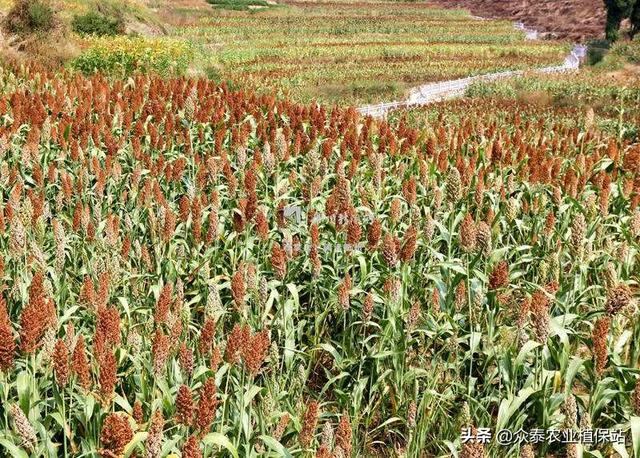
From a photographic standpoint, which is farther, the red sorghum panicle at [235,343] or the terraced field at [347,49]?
the terraced field at [347,49]

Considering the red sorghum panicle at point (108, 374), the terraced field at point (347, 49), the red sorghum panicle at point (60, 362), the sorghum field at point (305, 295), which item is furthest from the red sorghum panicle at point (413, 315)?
the terraced field at point (347, 49)

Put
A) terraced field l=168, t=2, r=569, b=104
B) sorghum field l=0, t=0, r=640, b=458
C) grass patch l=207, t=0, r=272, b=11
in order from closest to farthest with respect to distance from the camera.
Result: 1. sorghum field l=0, t=0, r=640, b=458
2. terraced field l=168, t=2, r=569, b=104
3. grass patch l=207, t=0, r=272, b=11

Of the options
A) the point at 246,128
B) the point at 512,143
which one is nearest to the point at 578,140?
the point at 512,143

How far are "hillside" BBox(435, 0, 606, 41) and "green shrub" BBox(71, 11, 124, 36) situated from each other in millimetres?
33883

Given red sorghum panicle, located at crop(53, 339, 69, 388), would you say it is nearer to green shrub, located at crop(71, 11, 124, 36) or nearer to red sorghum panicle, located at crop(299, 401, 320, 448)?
red sorghum panicle, located at crop(299, 401, 320, 448)

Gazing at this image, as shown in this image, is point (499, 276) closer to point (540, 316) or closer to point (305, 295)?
point (540, 316)

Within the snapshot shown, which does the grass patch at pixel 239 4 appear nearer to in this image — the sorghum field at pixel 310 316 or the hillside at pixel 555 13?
the hillside at pixel 555 13

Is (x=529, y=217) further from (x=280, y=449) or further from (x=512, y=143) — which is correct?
(x=280, y=449)

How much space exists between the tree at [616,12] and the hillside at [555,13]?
41.9 feet

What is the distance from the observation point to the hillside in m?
48.6

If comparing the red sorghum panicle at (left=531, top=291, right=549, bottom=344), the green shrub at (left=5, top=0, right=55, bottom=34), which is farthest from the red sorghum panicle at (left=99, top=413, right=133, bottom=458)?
the green shrub at (left=5, top=0, right=55, bottom=34)

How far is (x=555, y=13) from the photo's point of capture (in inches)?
2298

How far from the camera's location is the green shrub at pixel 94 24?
18719mm

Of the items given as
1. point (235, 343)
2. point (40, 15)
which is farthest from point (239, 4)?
point (235, 343)
